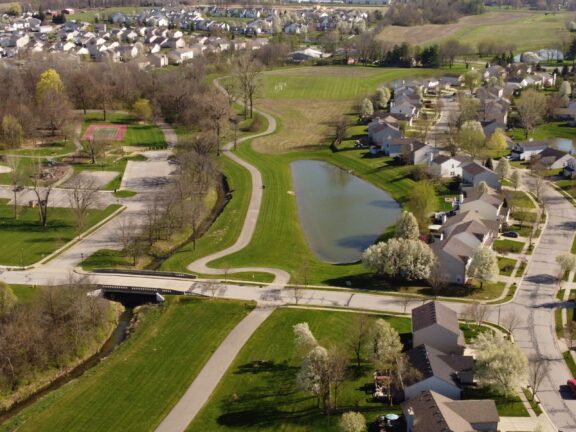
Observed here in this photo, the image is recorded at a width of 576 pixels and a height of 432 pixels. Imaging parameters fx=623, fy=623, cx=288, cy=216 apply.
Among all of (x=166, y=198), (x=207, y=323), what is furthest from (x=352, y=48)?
(x=207, y=323)

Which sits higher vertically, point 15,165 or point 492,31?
point 492,31

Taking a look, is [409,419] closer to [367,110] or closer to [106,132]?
[106,132]

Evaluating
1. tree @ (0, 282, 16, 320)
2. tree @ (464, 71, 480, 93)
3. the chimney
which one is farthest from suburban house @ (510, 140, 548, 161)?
tree @ (0, 282, 16, 320)

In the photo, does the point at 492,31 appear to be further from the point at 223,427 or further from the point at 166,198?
the point at 223,427

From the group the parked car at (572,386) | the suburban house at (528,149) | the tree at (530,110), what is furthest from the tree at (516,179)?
the parked car at (572,386)

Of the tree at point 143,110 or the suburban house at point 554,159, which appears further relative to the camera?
the tree at point 143,110

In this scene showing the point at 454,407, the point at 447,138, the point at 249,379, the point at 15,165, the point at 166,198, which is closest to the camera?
the point at 454,407

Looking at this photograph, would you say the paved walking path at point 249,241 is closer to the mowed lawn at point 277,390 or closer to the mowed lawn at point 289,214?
the mowed lawn at point 289,214
